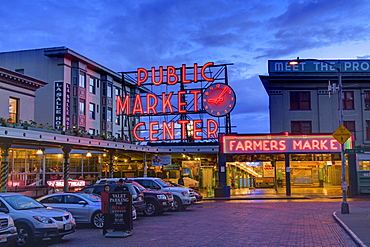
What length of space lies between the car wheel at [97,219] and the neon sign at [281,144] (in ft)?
75.9

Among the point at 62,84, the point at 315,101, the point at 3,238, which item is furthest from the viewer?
the point at 62,84

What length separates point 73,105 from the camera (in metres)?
48.2

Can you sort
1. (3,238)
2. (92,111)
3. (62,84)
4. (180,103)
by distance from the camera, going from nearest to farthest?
(3,238)
(62,84)
(180,103)
(92,111)

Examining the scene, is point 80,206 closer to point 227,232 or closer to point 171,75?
point 227,232

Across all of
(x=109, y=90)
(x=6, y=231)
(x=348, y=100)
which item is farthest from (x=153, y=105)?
(x=6, y=231)

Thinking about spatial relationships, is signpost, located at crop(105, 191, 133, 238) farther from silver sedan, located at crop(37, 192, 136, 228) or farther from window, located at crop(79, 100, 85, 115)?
window, located at crop(79, 100, 85, 115)

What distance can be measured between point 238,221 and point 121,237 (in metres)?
5.88

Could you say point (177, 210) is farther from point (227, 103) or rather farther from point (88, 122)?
point (88, 122)

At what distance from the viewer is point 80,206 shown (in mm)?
17219

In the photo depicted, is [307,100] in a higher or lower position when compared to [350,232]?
higher

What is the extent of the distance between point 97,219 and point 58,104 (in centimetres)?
3054

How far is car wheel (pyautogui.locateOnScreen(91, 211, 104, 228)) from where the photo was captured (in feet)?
56.1

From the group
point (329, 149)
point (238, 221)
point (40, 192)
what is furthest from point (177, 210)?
point (329, 149)

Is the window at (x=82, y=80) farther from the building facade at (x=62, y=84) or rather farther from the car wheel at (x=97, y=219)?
the car wheel at (x=97, y=219)
